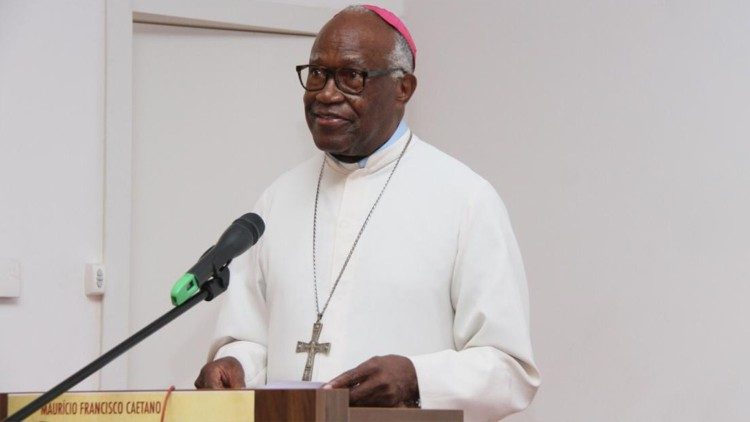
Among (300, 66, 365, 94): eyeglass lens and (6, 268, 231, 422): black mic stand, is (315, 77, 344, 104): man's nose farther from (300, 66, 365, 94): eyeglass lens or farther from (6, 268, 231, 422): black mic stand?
(6, 268, 231, 422): black mic stand

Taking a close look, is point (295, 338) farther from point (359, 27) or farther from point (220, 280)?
point (220, 280)

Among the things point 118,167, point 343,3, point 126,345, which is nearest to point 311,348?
point 126,345

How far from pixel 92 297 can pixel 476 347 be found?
2089 millimetres

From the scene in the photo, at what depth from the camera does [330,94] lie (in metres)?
3.57

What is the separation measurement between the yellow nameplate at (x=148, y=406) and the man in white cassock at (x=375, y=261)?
774 mm

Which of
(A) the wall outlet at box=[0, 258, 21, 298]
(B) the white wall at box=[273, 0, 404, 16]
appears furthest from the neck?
(B) the white wall at box=[273, 0, 404, 16]

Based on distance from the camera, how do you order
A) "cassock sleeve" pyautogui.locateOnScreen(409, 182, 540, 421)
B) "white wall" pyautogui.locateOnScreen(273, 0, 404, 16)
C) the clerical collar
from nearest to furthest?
"cassock sleeve" pyautogui.locateOnScreen(409, 182, 540, 421) → the clerical collar → "white wall" pyautogui.locateOnScreen(273, 0, 404, 16)

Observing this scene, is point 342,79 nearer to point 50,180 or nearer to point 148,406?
point 148,406

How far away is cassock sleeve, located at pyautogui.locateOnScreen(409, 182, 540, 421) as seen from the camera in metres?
3.21

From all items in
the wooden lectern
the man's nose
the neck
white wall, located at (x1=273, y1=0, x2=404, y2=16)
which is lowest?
the wooden lectern

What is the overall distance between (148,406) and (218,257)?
0.95 ft

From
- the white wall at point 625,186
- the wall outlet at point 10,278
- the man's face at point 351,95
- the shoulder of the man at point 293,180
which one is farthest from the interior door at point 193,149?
the man's face at point 351,95

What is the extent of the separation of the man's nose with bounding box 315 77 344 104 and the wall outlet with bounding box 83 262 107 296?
174 cm

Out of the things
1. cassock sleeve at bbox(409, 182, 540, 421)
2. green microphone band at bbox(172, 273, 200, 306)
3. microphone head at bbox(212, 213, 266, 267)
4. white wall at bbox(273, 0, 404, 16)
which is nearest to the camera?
green microphone band at bbox(172, 273, 200, 306)
